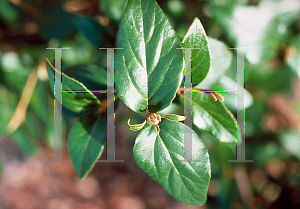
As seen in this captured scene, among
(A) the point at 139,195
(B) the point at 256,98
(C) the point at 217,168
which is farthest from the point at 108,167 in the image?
(B) the point at 256,98

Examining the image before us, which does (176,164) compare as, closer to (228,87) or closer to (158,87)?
(158,87)

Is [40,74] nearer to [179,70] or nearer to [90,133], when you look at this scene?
[90,133]

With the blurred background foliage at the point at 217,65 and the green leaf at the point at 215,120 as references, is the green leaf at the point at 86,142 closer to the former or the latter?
the blurred background foliage at the point at 217,65

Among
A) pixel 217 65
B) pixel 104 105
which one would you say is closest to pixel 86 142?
pixel 104 105

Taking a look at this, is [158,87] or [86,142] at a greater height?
[158,87]

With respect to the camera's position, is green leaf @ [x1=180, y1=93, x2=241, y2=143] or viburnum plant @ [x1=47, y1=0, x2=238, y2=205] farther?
green leaf @ [x1=180, y1=93, x2=241, y2=143]

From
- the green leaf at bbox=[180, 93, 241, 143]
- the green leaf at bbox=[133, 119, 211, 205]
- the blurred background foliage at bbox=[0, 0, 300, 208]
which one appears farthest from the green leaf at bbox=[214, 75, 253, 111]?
the green leaf at bbox=[133, 119, 211, 205]

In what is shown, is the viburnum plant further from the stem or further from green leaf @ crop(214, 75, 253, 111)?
green leaf @ crop(214, 75, 253, 111)
